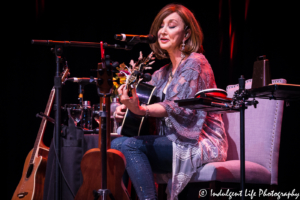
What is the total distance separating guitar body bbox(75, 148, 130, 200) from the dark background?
1281 mm

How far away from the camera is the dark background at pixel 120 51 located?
243 cm

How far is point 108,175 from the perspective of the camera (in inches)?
68.6

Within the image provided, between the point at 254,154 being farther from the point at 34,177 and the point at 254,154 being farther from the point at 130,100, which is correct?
the point at 34,177

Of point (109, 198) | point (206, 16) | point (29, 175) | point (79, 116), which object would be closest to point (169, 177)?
point (109, 198)

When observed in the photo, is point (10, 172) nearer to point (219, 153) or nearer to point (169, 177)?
point (169, 177)

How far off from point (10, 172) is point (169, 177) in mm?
1757

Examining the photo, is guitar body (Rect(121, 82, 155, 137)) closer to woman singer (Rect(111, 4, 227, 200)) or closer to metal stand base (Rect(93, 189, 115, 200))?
woman singer (Rect(111, 4, 227, 200))

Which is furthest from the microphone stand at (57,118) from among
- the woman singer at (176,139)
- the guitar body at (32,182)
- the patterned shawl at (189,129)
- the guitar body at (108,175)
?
the guitar body at (32,182)

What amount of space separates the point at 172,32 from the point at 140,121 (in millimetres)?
630

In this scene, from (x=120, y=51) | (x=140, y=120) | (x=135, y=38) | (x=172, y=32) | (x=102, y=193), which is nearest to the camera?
(x=102, y=193)

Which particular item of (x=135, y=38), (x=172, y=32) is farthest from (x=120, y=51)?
(x=135, y=38)

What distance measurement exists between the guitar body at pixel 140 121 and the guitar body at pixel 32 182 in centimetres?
75

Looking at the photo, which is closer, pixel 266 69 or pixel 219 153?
pixel 266 69

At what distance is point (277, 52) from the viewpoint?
2473 mm
